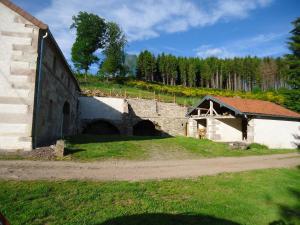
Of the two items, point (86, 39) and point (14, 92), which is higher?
point (86, 39)

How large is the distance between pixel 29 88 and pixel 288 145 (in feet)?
67.8

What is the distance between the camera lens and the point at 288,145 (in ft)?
78.6

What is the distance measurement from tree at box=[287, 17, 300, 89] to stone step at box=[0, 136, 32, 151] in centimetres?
2936

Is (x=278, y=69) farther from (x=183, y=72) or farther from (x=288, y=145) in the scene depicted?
(x=288, y=145)

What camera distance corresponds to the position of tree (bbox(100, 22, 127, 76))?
188 feet

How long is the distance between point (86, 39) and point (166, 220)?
5432 centimetres

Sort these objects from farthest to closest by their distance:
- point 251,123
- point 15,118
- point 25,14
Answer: point 251,123 → point 25,14 → point 15,118

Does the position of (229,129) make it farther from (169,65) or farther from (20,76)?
(169,65)

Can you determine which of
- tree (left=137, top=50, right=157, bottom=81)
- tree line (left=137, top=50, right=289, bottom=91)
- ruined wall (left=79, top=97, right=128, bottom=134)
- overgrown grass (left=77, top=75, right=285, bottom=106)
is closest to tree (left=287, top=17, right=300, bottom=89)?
overgrown grass (left=77, top=75, right=285, bottom=106)

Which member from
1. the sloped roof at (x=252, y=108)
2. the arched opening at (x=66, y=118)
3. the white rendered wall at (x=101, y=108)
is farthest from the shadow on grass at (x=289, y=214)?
the white rendered wall at (x=101, y=108)

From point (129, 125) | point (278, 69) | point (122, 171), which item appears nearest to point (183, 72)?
point (278, 69)

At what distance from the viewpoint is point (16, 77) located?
484 inches

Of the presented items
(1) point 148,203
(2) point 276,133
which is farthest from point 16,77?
(2) point 276,133

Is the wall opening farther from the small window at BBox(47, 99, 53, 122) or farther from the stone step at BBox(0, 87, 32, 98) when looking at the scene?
the stone step at BBox(0, 87, 32, 98)
